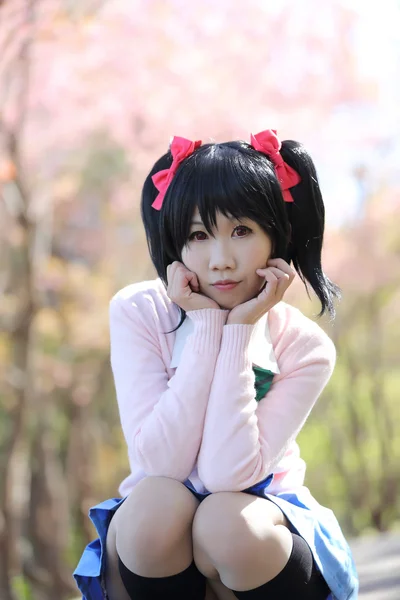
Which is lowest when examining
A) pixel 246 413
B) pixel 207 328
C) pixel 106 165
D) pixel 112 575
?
pixel 112 575

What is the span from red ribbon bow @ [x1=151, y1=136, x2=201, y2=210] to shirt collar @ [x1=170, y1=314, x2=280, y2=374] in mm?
222

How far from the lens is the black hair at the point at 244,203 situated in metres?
1.34

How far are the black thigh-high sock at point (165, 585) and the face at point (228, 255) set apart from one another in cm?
45

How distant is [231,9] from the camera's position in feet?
16.0

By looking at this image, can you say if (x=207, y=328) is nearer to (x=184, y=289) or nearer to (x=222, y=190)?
(x=184, y=289)

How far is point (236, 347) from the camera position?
52.7 inches

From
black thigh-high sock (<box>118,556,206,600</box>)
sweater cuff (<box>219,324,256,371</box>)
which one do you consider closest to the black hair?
sweater cuff (<box>219,324,256,371</box>)

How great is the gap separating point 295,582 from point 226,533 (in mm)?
144

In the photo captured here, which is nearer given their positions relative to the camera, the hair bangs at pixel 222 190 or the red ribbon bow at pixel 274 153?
the hair bangs at pixel 222 190

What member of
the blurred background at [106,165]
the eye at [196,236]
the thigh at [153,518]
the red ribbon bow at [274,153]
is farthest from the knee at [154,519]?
the blurred background at [106,165]

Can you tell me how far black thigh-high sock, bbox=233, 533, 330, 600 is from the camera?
125 cm

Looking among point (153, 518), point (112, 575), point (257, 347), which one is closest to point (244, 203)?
point (257, 347)

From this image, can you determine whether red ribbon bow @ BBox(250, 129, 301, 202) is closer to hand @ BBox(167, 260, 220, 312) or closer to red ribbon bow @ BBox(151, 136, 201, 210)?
→ red ribbon bow @ BBox(151, 136, 201, 210)

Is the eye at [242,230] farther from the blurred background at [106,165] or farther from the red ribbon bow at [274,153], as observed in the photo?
the blurred background at [106,165]
